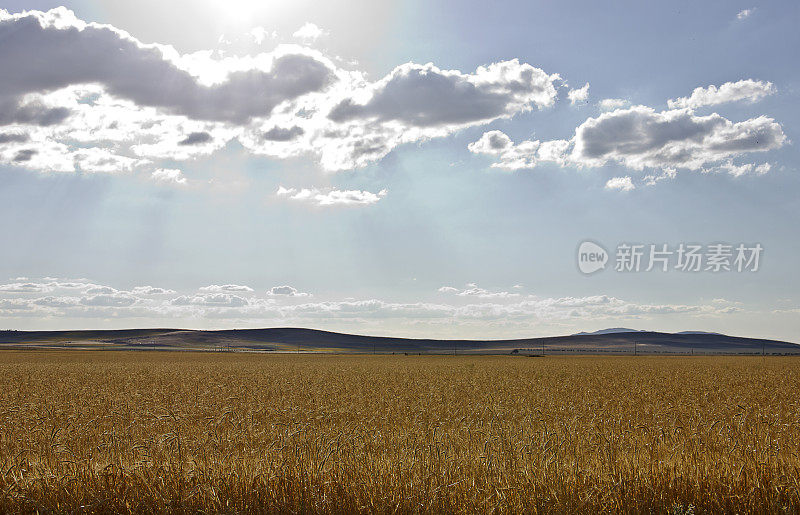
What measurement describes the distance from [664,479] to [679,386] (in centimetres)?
2456

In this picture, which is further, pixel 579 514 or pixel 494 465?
pixel 494 465

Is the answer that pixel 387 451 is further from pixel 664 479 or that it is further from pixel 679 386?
pixel 679 386

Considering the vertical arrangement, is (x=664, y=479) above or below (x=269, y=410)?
above

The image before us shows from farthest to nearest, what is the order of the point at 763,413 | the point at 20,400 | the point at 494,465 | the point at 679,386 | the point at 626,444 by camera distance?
the point at 679,386, the point at 20,400, the point at 763,413, the point at 626,444, the point at 494,465

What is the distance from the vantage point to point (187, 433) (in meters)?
15.0

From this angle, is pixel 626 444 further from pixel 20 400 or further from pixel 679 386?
pixel 20 400

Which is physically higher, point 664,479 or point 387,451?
point 664,479

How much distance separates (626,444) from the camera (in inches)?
473

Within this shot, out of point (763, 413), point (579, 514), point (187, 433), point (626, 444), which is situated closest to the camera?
point (579, 514)

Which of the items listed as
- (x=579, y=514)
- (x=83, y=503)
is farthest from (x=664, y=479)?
(x=83, y=503)

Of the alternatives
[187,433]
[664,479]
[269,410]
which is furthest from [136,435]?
[664,479]

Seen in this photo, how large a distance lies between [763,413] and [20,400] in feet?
89.5

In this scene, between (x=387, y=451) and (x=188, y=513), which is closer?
(x=188, y=513)

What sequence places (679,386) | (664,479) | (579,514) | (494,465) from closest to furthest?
(579,514), (664,479), (494,465), (679,386)
